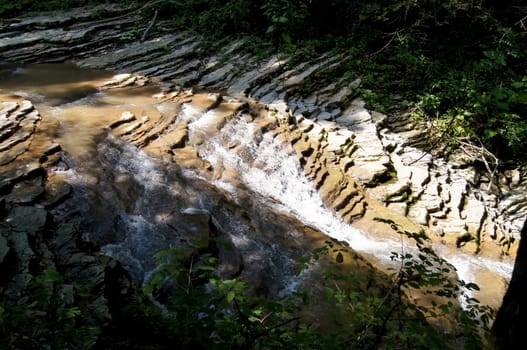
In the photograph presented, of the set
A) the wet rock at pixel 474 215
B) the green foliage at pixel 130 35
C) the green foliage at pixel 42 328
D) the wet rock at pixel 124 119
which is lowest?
the wet rock at pixel 474 215

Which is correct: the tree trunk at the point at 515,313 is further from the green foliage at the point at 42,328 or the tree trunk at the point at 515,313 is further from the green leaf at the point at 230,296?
the green foliage at the point at 42,328

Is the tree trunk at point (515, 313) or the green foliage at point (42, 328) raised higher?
the tree trunk at point (515, 313)

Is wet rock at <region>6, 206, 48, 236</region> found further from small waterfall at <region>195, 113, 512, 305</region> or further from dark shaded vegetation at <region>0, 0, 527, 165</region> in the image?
dark shaded vegetation at <region>0, 0, 527, 165</region>

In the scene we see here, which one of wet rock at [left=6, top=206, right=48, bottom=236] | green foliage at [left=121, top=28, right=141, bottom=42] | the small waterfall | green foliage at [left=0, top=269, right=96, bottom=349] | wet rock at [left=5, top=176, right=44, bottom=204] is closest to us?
green foliage at [left=0, top=269, right=96, bottom=349]

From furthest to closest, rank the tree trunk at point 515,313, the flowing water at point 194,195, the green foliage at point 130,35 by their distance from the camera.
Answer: the green foliage at point 130,35 < the flowing water at point 194,195 < the tree trunk at point 515,313

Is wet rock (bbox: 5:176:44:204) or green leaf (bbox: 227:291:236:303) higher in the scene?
green leaf (bbox: 227:291:236:303)

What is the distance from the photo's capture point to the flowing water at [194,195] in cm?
451

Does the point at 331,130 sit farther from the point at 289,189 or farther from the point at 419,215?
the point at 419,215

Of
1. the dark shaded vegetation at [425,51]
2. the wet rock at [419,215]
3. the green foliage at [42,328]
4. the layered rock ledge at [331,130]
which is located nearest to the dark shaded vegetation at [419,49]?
the dark shaded vegetation at [425,51]

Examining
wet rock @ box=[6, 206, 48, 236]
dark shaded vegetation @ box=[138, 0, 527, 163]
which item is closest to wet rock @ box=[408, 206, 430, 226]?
dark shaded vegetation @ box=[138, 0, 527, 163]

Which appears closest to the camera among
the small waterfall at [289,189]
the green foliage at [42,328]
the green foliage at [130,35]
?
the green foliage at [42,328]

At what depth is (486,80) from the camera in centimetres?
853

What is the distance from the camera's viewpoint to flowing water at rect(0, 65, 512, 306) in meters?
4.51

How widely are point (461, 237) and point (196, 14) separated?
9.31m
